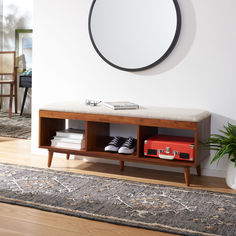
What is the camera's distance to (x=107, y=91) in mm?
3359

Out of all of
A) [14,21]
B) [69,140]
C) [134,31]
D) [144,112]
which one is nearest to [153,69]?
[134,31]

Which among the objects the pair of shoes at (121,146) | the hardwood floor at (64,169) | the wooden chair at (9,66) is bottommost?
the hardwood floor at (64,169)

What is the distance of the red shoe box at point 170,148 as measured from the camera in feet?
8.81

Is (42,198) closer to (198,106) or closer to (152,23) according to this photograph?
(198,106)

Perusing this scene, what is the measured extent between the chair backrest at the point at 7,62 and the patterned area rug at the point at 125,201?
3.83 meters

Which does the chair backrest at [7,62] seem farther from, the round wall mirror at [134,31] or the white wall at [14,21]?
the round wall mirror at [134,31]

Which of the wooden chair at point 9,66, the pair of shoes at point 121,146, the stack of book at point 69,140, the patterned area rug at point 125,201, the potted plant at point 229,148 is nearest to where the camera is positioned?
the patterned area rug at point 125,201

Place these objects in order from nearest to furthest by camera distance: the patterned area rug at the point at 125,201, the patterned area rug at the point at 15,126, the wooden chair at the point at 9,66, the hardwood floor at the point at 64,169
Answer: the hardwood floor at the point at 64,169, the patterned area rug at the point at 125,201, the patterned area rug at the point at 15,126, the wooden chair at the point at 9,66

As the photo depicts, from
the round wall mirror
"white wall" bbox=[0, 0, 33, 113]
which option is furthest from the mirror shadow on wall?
the round wall mirror

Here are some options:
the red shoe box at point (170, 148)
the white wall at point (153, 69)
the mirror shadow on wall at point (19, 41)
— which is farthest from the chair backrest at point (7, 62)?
the red shoe box at point (170, 148)

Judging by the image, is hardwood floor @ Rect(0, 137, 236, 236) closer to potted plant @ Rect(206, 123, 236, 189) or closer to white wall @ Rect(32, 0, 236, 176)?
potted plant @ Rect(206, 123, 236, 189)

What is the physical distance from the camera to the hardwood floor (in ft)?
6.35

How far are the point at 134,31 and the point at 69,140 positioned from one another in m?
1.02

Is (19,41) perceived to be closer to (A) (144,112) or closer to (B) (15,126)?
(B) (15,126)
